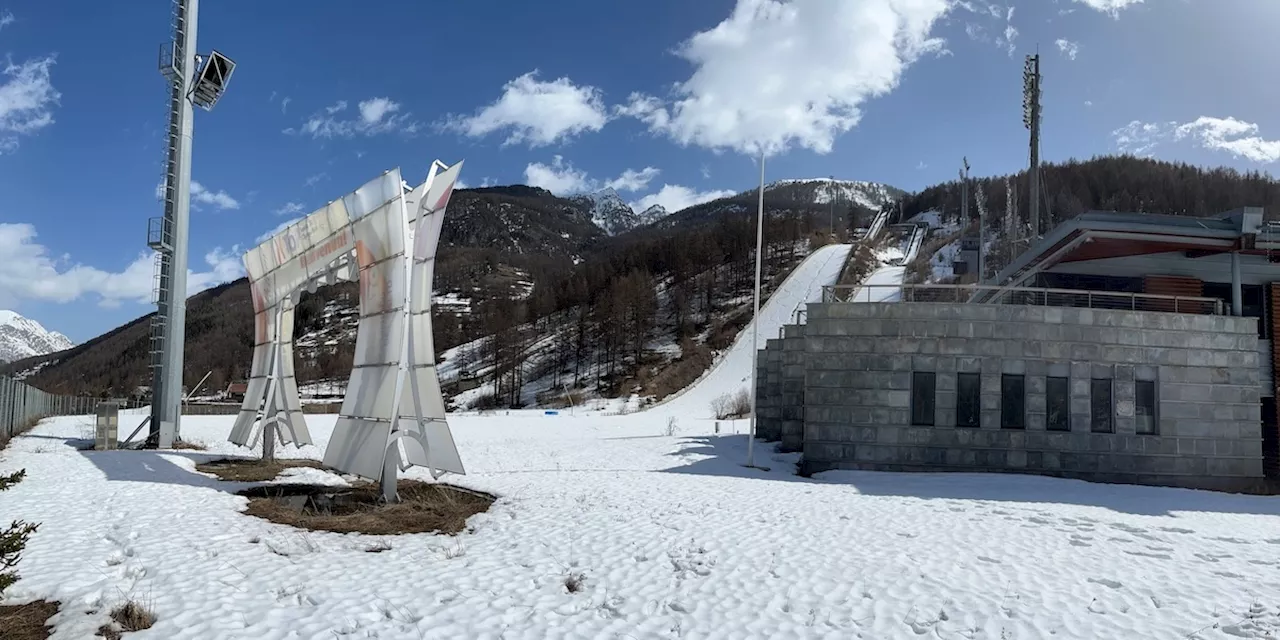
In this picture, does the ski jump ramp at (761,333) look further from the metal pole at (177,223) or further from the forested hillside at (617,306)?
the metal pole at (177,223)

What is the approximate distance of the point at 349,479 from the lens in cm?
1505

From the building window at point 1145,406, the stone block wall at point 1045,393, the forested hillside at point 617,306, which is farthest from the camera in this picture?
the forested hillside at point 617,306

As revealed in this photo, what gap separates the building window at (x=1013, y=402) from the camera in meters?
16.8

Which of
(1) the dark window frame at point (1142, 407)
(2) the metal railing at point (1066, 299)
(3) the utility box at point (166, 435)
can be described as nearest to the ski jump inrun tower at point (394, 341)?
(2) the metal railing at point (1066, 299)

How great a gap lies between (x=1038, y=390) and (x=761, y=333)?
51.4 m

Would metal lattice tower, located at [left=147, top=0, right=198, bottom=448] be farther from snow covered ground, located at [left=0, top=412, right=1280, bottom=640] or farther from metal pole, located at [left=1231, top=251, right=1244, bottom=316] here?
metal pole, located at [left=1231, top=251, right=1244, bottom=316]

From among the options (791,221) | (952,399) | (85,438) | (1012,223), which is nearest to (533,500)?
(952,399)

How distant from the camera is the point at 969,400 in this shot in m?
16.9

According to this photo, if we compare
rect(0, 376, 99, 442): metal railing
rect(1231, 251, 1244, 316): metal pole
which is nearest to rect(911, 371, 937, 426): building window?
rect(1231, 251, 1244, 316): metal pole

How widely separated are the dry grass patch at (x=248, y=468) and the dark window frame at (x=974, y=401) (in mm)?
14041

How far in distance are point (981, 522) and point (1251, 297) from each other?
1707 centimetres

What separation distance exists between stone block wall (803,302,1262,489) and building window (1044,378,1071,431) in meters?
0.10

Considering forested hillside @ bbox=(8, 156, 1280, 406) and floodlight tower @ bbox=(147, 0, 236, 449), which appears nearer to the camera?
floodlight tower @ bbox=(147, 0, 236, 449)

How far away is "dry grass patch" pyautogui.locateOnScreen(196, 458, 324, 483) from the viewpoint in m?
14.8
